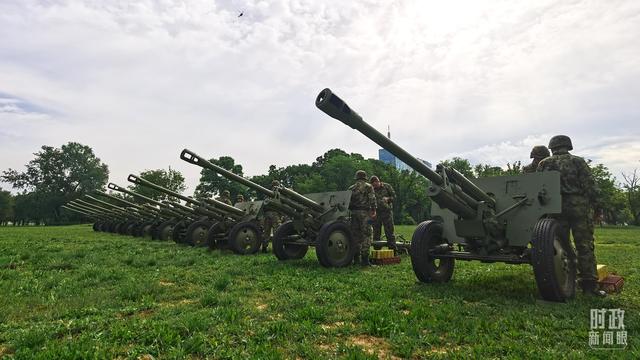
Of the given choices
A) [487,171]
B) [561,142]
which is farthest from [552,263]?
[487,171]

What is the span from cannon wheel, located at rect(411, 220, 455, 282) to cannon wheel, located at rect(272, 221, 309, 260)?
3.99 metres

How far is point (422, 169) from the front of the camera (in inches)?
224

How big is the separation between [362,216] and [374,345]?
214 inches

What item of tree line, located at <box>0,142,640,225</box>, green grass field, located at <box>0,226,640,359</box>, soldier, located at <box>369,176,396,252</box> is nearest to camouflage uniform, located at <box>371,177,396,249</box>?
soldier, located at <box>369,176,396,252</box>

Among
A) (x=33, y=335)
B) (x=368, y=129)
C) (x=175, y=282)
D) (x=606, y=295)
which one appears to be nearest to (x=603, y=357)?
(x=606, y=295)

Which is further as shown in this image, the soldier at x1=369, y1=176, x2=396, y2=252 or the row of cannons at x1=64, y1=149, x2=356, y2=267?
the soldier at x1=369, y1=176, x2=396, y2=252

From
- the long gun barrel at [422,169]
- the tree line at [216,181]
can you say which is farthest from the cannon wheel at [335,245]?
the tree line at [216,181]

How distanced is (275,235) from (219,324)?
5545 millimetres

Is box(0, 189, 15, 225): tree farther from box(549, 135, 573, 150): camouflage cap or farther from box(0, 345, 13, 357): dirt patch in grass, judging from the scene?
box(549, 135, 573, 150): camouflage cap

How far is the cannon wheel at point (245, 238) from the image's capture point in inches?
443

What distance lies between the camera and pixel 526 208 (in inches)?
242

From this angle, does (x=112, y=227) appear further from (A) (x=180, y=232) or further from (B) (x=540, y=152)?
(B) (x=540, y=152)

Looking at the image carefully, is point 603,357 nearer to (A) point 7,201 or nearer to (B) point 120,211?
(B) point 120,211

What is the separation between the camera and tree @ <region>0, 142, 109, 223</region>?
68438 millimetres
